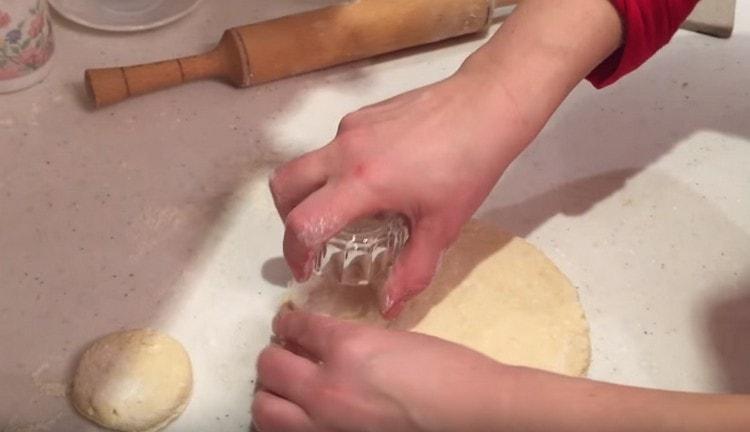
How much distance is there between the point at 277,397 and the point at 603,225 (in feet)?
1.19

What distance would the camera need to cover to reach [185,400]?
72 centimetres

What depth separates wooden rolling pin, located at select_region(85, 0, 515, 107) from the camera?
91cm

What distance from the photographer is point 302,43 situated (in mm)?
938

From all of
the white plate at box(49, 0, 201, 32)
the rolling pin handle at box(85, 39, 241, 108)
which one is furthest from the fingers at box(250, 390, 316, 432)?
the white plate at box(49, 0, 201, 32)

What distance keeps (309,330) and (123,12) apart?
1.62ft

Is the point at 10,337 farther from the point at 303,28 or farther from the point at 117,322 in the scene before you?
the point at 303,28

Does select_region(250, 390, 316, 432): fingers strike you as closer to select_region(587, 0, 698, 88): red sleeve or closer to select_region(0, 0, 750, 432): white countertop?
select_region(0, 0, 750, 432): white countertop

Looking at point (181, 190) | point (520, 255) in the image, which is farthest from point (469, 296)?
point (181, 190)

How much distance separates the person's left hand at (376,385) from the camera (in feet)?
2.00

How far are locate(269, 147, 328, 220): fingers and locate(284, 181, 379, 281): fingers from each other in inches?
0.8

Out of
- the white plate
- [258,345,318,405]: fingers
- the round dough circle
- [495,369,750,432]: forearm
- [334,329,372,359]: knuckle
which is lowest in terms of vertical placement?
the round dough circle

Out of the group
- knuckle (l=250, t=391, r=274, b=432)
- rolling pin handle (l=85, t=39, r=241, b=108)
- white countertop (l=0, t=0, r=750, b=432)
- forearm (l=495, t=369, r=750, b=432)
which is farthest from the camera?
rolling pin handle (l=85, t=39, r=241, b=108)

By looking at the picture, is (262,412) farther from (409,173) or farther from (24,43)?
(24,43)

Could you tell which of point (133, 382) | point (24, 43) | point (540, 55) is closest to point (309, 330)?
point (133, 382)
